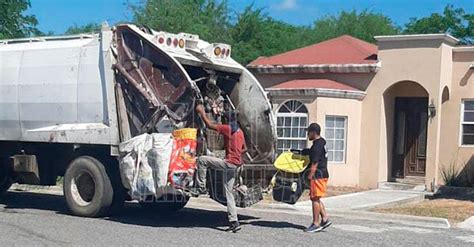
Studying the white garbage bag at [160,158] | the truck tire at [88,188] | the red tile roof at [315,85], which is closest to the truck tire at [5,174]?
the truck tire at [88,188]

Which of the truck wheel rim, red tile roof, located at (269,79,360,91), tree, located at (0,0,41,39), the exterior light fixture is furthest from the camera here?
tree, located at (0,0,41,39)

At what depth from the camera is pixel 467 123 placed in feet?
69.3

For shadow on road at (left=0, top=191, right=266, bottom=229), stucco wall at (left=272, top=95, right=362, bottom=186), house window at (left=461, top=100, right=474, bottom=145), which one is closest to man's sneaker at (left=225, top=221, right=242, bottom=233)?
shadow on road at (left=0, top=191, right=266, bottom=229)

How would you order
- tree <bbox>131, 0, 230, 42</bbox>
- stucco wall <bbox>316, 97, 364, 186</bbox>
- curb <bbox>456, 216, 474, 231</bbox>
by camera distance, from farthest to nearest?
tree <bbox>131, 0, 230, 42</bbox> < stucco wall <bbox>316, 97, 364, 186</bbox> < curb <bbox>456, 216, 474, 231</bbox>

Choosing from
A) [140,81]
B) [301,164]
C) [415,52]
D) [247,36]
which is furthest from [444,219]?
[247,36]

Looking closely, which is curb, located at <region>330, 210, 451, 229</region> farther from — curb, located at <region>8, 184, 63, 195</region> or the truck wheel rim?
curb, located at <region>8, 184, 63, 195</region>

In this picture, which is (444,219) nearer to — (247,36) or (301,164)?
(301,164)

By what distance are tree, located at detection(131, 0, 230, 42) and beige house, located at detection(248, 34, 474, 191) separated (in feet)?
43.5

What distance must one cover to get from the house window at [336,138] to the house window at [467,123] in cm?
320

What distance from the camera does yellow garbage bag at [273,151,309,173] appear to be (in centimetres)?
1247

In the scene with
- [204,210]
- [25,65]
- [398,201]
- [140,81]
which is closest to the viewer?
[140,81]

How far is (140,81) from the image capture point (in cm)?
1248

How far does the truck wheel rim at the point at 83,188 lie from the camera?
13000 mm

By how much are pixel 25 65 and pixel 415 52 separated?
1117cm
